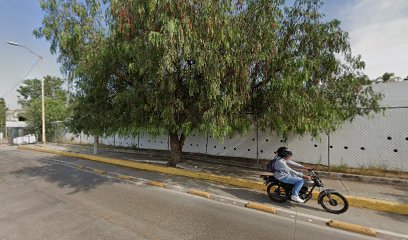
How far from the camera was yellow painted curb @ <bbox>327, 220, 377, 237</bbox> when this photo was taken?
4.22 metres

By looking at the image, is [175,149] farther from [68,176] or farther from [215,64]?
[215,64]

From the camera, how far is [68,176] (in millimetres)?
9039

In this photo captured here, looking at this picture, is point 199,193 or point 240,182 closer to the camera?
point 199,193

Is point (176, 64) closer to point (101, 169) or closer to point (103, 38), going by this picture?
point (103, 38)

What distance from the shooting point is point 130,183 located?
789 cm

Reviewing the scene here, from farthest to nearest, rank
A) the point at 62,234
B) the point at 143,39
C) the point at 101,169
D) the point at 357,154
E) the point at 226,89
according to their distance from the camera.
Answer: the point at 101,169 < the point at 357,154 < the point at 226,89 < the point at 143,39 < the point at 62,234

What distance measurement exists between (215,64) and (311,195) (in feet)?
14.2

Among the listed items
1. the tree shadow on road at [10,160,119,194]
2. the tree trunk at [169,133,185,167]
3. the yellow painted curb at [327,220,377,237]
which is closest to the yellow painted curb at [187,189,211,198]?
the yellow painted curb at [327,220,377,237]

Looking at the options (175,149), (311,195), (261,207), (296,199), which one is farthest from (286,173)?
(175,149)

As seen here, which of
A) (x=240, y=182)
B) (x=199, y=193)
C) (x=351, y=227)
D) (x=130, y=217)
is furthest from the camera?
(x=240, y=182)

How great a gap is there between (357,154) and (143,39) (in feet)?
27.9

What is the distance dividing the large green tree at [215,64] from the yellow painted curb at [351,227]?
3.40 metres

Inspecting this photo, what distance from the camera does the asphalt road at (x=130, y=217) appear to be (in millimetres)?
4195

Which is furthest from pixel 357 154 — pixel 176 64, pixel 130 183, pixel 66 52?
pixel 66 52
